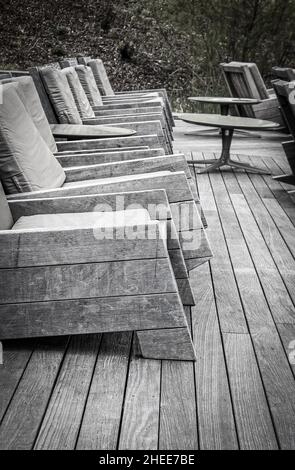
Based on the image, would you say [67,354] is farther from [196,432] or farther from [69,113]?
[69,113]

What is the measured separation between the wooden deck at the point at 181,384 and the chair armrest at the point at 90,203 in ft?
1.79

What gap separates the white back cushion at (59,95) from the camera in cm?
470

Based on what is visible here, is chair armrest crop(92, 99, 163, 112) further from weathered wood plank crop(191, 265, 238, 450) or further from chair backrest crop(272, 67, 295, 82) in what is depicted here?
weathered wood plank crop(191, 265, 238, 450)

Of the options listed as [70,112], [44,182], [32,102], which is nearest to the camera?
[44,182]

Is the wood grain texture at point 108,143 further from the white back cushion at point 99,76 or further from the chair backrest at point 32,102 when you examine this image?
the white back cushion at point 99,76

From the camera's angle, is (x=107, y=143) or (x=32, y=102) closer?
(x=32, y=102)

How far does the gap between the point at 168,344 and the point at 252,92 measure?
22.4ft

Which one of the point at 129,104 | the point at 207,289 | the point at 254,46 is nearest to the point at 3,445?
the point at 207,289

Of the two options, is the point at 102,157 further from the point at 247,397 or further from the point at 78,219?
the point at 247,397

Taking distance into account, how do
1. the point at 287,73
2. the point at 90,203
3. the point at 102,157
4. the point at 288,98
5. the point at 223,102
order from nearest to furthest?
the point at 90,203 < the point at 102,157 < the point at 288,98 < the point at 223,102 < the point at 287,73

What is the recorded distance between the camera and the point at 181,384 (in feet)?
7.55

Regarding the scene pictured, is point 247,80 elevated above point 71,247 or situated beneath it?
situated beneath

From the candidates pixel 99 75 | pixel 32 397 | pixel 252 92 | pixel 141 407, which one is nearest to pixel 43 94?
pixel 32 397

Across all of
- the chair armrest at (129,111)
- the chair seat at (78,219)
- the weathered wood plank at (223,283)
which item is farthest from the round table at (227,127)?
the chair seat at (78,219)
